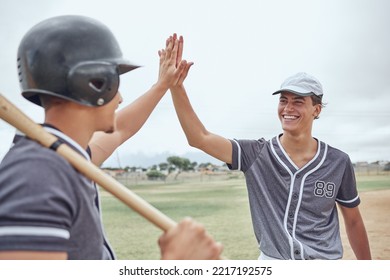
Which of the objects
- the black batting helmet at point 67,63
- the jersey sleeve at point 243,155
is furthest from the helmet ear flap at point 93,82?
the jersey sleeve at point 243,155

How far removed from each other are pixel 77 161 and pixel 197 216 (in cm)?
625

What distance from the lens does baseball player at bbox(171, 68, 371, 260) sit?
183cm

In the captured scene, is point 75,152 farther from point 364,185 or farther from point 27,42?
point 364,185

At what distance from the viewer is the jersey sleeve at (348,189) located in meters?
1.91

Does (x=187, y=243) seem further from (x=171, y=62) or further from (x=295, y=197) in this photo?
(x=295, y=197)

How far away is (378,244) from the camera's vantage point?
8.03ft

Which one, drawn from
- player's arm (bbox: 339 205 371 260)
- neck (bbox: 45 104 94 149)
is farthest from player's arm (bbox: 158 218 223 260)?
player's arm (bbox: 339 205 371 260)

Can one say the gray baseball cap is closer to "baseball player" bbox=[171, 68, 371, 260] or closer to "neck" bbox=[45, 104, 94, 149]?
"baseball player" bbox=[171, 68, 371, 260]

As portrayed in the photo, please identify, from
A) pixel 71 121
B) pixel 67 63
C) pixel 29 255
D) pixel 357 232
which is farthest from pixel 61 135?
pixel 357 232

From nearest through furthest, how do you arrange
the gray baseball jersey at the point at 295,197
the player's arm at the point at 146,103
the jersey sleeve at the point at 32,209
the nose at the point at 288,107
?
1. the jersey sleeve at the point at 32,209
2. the player's arm at the point at 146,103
3. the gray baseball jersey at the point at 295,197
4. the nose at the point at 288,107

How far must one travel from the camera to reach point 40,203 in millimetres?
823

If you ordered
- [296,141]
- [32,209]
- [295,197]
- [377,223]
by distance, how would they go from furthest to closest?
[377,223] < [296,141] < [295,197] < [32,209]

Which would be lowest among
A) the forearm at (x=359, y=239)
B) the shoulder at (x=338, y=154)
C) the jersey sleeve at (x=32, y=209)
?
the forearm at (x=359, y=239)

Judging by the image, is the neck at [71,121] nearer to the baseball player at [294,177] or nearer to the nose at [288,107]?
the baseball player at [294,177]
